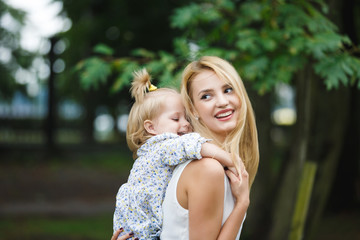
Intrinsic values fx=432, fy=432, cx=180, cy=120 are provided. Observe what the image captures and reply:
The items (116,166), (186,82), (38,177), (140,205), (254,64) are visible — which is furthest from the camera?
(116,166)

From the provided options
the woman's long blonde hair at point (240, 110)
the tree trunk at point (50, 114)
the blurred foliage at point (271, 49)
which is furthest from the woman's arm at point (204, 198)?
the tree trunk at point (50, 114)

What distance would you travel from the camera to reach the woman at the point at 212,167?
1.94 m

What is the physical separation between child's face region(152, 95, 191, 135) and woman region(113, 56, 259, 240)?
0.08 metres

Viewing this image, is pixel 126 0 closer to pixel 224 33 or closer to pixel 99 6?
pixel 99 6

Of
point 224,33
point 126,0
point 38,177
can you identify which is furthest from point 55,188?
point 224,33

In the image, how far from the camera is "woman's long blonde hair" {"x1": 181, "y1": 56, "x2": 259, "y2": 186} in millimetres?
2240

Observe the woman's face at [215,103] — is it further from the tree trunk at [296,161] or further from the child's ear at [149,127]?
the tree trunk at [296,161]

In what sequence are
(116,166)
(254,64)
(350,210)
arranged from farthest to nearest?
(116,166), (350,210), (254,64)

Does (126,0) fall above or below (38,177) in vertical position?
above

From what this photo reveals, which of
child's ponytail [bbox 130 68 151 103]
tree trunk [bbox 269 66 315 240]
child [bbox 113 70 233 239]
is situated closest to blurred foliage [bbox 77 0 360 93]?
tree trunk [bbox 269 66 315 240]

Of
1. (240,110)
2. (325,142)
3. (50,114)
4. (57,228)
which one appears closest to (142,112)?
(240,110)

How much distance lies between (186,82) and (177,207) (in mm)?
708

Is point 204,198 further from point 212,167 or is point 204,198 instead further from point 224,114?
point 224,114

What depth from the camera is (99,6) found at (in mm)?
10344
